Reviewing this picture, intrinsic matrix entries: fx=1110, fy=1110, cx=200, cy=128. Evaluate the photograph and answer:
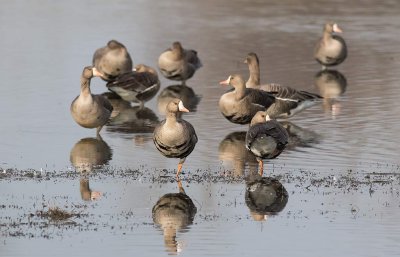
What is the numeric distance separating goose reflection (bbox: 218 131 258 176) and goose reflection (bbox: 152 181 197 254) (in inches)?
86.4

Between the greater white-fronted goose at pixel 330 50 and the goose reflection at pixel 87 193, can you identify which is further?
the greater white-fronted goose at pixel 330 50

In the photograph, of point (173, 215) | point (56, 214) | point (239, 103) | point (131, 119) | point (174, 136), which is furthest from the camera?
point (131, 119)

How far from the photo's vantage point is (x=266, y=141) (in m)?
19.0

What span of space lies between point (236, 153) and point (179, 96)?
24.5ft

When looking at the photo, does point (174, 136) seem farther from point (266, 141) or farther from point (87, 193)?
point (87, 193)

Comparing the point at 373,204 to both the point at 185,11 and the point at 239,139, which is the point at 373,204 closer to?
the point at 239,139

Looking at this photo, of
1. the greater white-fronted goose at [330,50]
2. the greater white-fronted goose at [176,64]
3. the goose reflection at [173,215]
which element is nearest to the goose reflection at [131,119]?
the greater white-fronted goose at [176,64]

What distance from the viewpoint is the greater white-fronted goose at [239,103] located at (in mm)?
23344

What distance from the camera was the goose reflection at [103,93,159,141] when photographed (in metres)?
24.0

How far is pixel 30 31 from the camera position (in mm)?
38188

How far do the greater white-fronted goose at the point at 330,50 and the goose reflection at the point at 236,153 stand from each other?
30.2ft

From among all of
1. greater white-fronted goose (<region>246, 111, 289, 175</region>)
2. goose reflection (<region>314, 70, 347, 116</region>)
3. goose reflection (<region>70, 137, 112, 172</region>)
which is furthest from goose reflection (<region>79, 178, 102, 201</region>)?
goose reflection (<region>314, 70, 347, 116</region>)

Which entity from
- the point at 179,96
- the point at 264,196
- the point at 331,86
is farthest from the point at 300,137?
the point at 331,86

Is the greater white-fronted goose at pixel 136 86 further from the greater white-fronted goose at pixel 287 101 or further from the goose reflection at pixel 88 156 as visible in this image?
the goose reflection at pixel 88 156
